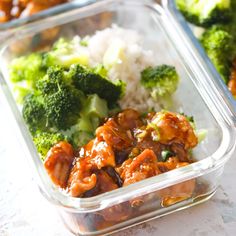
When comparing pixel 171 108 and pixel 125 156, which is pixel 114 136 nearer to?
pixel 125 156

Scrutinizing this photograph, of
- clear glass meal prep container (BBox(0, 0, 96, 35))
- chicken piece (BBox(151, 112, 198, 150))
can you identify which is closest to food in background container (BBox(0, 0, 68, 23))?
clear glass meal prep container (BBox(0, 0, 96, 35))

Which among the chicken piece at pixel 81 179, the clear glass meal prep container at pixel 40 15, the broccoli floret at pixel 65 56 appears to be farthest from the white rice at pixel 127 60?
the chicken piece at pixel 81 179

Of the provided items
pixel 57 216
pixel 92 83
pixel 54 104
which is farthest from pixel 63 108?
pixel 57 216

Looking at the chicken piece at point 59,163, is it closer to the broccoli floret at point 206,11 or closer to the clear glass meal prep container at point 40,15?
the clear glass meal prep container at point 40,15

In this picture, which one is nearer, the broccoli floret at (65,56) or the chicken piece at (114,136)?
the chicken piece at (114,136)

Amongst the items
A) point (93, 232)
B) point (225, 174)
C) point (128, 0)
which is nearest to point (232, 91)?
point (225, 174)

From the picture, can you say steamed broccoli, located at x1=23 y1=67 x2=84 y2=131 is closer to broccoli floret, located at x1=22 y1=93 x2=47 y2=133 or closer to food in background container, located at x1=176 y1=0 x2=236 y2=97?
broccoli floret, located at x1=22 y1=93 x2=47 y2=133

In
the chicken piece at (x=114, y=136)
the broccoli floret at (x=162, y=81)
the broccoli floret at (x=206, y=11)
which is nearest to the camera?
the chicken piece at (x=114, y=136)

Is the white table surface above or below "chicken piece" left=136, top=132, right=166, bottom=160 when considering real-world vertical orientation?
below
